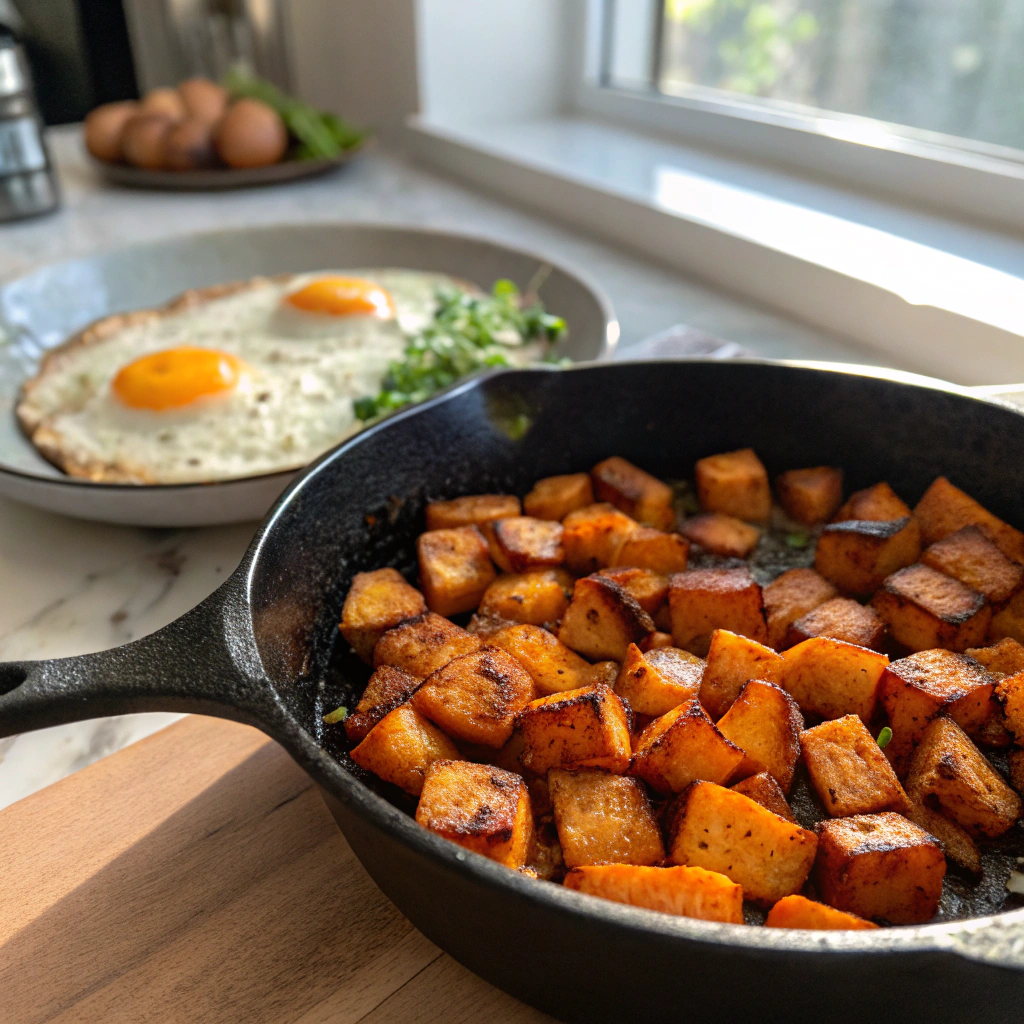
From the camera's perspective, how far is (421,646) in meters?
0.84

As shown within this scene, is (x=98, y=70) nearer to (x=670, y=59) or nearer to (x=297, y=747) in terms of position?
(x=670, y=59)

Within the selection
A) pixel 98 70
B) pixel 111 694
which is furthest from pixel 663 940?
pixel 98 70

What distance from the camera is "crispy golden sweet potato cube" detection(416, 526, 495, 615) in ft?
3.01

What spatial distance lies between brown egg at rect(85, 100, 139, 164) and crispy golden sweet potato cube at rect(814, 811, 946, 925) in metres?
2.94

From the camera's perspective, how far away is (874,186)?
2.11 metres

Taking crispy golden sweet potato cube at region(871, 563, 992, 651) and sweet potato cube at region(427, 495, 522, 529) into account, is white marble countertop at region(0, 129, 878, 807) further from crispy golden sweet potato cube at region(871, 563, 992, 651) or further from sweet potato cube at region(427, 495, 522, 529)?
crispy golden sweet potato cube at region(871, 563, 992, 651)

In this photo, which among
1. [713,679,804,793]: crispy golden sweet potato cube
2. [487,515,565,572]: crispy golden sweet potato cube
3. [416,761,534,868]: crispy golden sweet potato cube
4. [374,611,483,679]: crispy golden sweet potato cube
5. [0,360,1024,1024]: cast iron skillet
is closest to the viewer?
[0,360,1024,1024]: cast iron skillet

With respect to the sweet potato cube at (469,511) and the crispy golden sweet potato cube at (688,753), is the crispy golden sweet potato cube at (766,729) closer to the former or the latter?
the crispy golden sweet potato cube at (688,753)

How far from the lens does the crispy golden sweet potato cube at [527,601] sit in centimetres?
90

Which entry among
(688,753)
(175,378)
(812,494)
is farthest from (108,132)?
(688,753)

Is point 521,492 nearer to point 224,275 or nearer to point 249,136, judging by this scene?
point 224,275

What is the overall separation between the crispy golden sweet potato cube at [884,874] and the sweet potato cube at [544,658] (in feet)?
0.84

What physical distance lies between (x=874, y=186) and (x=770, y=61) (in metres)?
0.50

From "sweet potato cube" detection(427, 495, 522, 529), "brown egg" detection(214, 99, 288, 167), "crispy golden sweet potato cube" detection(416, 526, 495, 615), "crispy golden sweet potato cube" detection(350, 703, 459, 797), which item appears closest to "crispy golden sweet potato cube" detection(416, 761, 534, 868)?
"crispy golden sweet potato cube" detection(350, 703, 459, 797)
